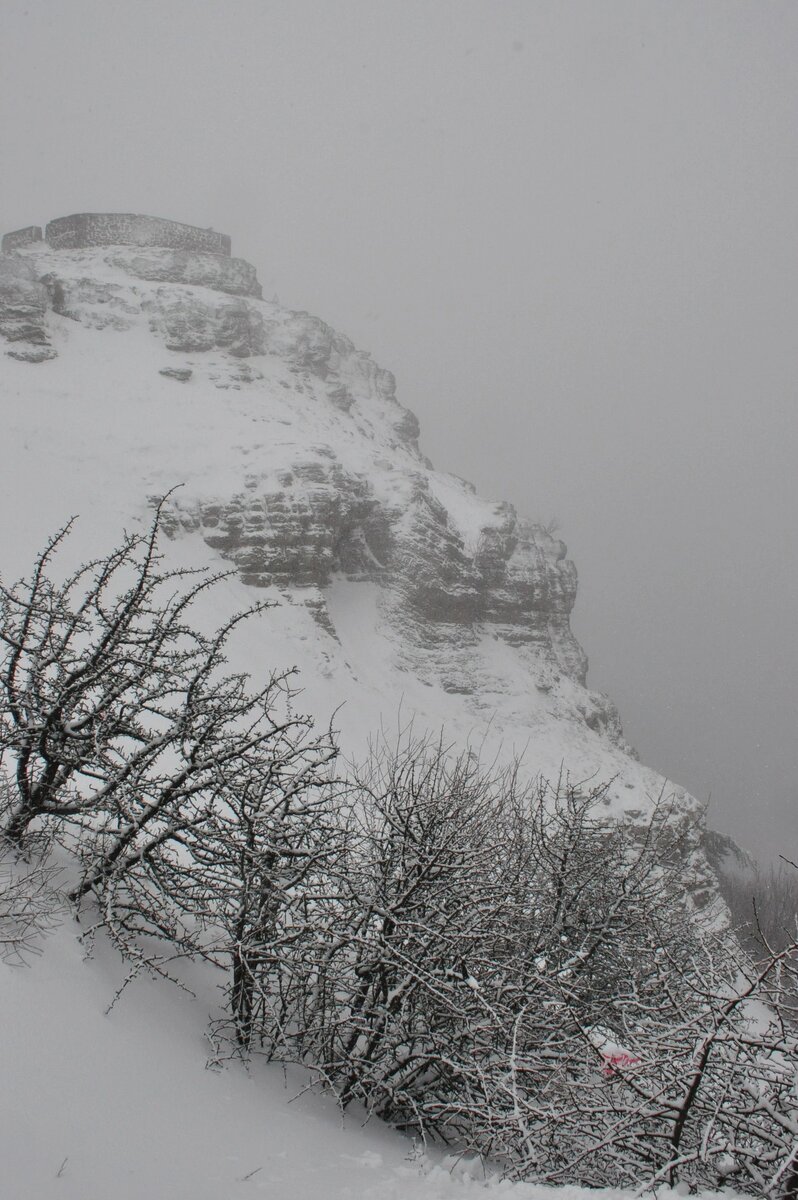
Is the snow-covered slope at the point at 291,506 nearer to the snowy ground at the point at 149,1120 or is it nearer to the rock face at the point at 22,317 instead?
the rock face at the point at 22,317

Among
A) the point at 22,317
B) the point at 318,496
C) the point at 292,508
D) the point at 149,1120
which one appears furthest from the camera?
the point at 22,317

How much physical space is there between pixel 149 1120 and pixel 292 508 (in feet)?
89.3

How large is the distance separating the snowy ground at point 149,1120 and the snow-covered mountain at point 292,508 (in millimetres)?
18460

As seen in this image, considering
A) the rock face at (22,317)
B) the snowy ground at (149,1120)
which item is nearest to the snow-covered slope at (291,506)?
the rock face at (22,317)

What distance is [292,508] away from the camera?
30344 millimetres

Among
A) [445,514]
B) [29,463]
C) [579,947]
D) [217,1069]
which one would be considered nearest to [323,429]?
[445,514]

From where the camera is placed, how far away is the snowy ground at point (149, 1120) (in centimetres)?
364

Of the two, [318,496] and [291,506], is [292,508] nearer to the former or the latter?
[291,506]

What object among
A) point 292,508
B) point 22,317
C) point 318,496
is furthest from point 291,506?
point 22,317

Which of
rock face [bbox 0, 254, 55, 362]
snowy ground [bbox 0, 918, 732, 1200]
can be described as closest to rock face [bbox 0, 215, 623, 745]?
rock face [bbox 0, 254, 55, 362]

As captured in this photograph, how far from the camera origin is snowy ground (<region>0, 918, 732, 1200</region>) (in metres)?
3.64

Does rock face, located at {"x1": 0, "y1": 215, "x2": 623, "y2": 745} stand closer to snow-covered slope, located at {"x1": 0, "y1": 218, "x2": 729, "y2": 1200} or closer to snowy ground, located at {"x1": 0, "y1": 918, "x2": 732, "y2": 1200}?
snow-covered slope, located at {"x1": 0, "y1": 218, "x2": 729, "y2": 1200}

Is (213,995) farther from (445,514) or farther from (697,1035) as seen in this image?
(445,514)

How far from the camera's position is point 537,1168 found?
15.4ft
